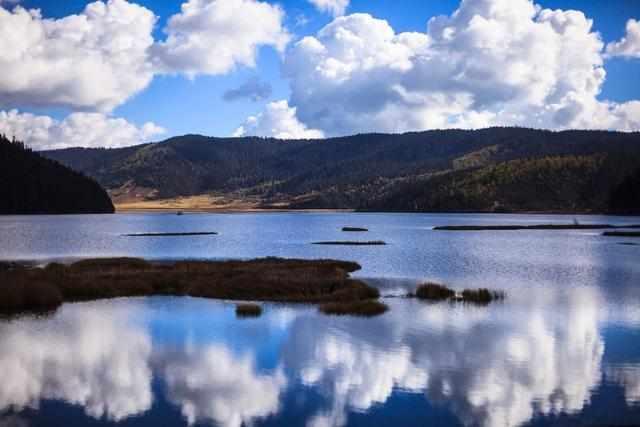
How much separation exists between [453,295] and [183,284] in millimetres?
22883

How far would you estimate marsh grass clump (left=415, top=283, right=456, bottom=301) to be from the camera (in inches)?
1967

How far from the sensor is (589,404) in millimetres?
23969

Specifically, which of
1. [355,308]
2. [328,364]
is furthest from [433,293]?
Result: [328,364]

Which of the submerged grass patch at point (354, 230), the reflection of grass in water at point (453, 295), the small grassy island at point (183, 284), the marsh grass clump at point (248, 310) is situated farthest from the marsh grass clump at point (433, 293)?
the submerged grass patch at point (354, 230)

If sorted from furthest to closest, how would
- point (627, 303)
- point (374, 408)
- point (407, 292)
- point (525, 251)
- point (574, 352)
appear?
point (525, 251) < point (407, 292) < point (627, 303) < point (574, 352) < point (374, 408)

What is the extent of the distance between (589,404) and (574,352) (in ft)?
30.6

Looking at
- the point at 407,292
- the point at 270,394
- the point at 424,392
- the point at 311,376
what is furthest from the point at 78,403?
the point at 407,292

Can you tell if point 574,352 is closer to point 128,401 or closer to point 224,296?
point 128,401

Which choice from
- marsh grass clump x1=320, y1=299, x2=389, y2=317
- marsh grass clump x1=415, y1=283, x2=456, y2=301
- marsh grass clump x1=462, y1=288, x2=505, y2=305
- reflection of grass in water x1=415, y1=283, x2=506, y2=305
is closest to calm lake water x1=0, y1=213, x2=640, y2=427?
marsh grass clump x1=320, y1=299, x2=389, y2=317

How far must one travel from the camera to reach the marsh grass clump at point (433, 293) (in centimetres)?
4997

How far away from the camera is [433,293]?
50.4 meters

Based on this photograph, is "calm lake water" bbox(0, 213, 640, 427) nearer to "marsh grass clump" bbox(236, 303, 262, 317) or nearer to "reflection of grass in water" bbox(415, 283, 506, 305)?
"marsh grass clump" bbox(236, 303, 262, 317)

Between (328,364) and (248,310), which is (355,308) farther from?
(328,364)

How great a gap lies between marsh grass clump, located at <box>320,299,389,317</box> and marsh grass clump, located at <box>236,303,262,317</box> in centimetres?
435
